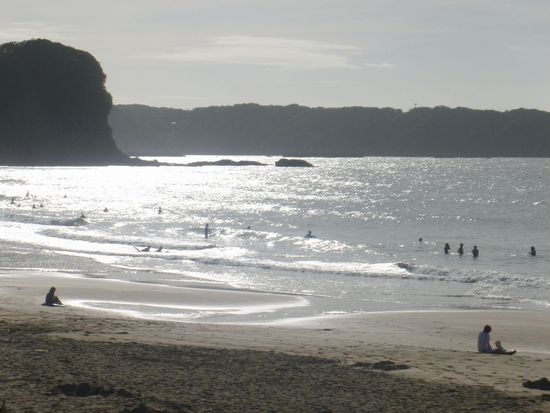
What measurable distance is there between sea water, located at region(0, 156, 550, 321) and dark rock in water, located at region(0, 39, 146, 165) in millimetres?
56539

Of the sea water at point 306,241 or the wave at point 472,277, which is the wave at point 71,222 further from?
the wave at point 472,277

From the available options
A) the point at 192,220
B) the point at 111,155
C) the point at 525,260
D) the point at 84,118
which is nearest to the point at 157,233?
the point at 192,220

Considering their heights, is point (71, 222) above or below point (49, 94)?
below

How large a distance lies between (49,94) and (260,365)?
175 meters

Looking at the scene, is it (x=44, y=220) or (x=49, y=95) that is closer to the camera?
(x=44, y=220)

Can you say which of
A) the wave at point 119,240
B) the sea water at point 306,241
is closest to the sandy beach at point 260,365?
the sea water at point 306,241

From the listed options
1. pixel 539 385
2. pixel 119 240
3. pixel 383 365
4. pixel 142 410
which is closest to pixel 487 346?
pixel 383 365

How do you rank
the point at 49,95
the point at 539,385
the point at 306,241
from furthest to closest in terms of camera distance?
the point at 49,95 < the point at 306,241 < the point at 539,385

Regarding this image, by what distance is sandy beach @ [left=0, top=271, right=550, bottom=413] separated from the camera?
459 inches

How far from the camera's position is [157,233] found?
59.7 meters

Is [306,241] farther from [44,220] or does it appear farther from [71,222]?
[44,220]

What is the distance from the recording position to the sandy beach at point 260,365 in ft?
38.3

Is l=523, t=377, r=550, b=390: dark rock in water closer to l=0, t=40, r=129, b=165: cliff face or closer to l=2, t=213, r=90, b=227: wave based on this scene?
l=2, t=213, r=90, b=227: wave

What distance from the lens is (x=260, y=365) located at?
14.4 metres
